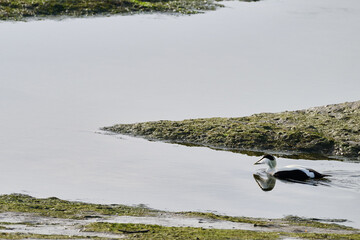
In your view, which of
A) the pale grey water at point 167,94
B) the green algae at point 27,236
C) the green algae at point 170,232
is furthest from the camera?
the pale grey water at point 167,94

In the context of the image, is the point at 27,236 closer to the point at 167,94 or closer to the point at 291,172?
the point at 291,172

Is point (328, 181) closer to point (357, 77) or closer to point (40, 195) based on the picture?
point (40, 195)

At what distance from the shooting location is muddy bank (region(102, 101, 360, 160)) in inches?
599

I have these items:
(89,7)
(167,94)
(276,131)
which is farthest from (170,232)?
→ (89,7)

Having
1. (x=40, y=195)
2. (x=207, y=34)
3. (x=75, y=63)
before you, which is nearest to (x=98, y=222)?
(x=40, y=195)

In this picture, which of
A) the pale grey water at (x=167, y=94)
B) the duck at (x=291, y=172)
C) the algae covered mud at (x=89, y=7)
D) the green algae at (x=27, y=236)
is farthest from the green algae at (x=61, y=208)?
the algae covered mud at (x=89, y=7)

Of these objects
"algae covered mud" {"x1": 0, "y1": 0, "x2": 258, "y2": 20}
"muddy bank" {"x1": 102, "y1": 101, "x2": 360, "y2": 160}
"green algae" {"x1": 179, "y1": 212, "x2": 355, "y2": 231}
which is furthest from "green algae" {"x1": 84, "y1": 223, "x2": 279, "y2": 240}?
"algae covered mud" {"x1": 0, "y1": 0, "x2": 258, "y2": 20}

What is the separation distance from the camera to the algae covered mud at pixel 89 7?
103ft

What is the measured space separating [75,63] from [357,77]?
28.6ft

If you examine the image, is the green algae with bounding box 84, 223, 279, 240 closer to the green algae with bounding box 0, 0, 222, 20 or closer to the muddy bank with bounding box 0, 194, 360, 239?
the muddy bank with bounding box 0, 194, 360, 239

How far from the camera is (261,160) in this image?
1402 cm

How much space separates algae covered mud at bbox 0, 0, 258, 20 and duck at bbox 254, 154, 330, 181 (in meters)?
19.5

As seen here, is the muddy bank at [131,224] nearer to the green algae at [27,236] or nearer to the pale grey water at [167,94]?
the green algae at [27,236]

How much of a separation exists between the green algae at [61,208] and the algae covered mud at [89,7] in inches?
815
